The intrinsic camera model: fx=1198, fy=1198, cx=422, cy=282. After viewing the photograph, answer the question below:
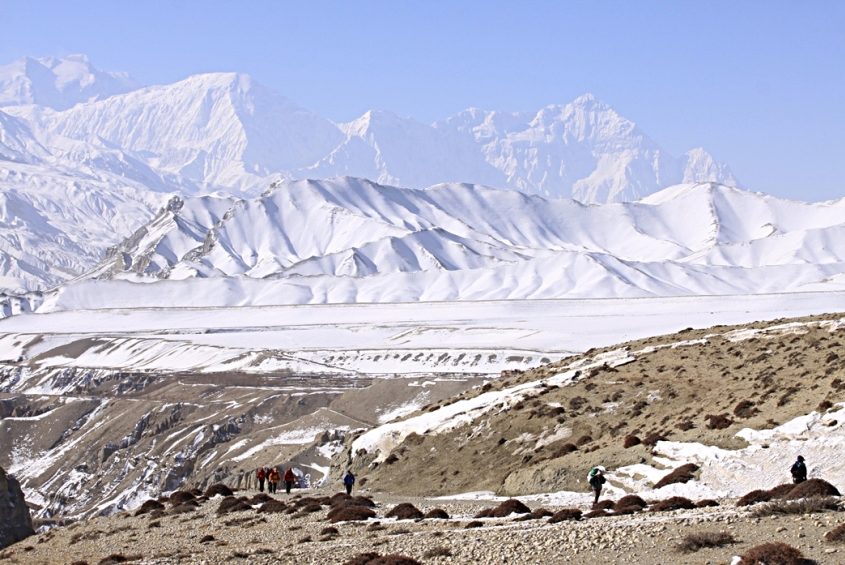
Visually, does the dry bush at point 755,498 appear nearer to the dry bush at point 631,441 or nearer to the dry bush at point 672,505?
the dry bush at point 672,505

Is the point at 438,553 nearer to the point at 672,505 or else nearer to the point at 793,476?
the point at 672,505

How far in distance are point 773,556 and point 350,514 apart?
1473 centimetres

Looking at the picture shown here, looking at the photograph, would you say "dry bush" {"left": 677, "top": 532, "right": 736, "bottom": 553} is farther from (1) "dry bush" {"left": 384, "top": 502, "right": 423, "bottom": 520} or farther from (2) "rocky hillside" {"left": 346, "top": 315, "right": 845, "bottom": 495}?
(1) "dry bush" {"left": 384, "top": 502, "right": 423, "bottom": 520}

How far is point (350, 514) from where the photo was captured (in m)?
30.5

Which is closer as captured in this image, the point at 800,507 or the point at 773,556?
the point at 773,556

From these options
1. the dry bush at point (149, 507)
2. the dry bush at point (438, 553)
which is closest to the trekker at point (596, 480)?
the dry bush at point (438, 553)

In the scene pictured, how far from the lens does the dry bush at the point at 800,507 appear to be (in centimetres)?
2111

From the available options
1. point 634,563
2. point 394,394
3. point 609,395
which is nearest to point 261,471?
point 609,395

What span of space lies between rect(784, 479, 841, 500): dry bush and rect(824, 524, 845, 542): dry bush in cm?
452

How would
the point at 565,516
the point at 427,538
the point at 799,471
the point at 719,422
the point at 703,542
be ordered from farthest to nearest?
1. the point at 719,422
2. the point at 799,471
3. the point at 565,516
4. the point at 427,538
5. the point at 703,542

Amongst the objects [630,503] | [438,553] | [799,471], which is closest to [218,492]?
[630,503]

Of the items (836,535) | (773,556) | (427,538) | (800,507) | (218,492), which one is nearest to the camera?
(773,556)

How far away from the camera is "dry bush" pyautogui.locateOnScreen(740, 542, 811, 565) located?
57.9ft

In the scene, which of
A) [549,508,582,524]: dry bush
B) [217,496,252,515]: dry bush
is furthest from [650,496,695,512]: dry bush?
[217,496,252,515]: dry bush
